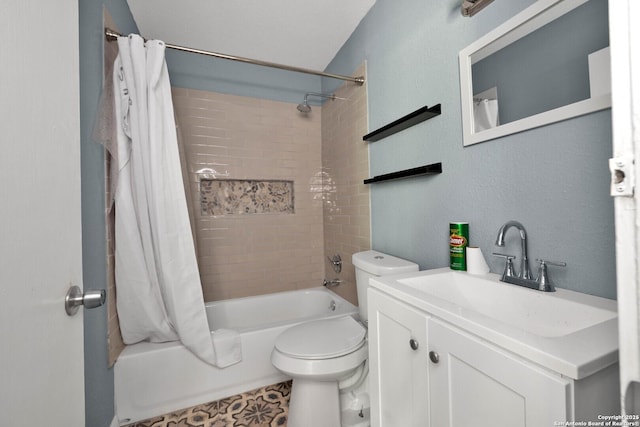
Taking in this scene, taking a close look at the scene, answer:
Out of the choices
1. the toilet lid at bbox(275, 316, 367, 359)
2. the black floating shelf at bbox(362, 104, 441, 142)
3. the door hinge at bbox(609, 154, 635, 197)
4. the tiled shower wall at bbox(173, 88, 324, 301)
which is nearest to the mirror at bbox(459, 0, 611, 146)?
the black floating shelf at bbox(362, 104, 441, 142)

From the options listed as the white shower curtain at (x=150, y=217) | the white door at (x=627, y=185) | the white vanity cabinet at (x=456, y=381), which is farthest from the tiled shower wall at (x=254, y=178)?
the white door at (x=627, y=185)

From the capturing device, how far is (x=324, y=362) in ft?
3.88

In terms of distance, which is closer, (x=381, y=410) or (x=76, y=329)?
(x=76, y=329)

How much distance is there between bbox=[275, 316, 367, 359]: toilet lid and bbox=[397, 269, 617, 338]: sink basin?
505 mm

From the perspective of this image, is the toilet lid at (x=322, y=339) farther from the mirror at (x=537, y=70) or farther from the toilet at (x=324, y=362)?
the mirror at (x=537, y=70)

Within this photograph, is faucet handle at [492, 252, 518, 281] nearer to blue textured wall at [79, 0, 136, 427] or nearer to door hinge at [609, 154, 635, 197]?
door hinge at [609, 154, 635, 197]

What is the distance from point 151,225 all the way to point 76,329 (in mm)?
943

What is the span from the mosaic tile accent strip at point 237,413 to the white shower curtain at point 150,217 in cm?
28

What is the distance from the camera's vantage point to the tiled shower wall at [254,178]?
2.17 meters

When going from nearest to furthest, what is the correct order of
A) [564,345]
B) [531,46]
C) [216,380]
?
[564,345], [531,46], [216,380]

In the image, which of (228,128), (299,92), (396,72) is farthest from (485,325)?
(299,92)

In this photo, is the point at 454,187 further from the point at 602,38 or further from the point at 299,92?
the point at 299,92

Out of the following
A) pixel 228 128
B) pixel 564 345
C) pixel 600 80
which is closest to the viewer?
pixel 564 345

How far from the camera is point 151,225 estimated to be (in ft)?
4.68
